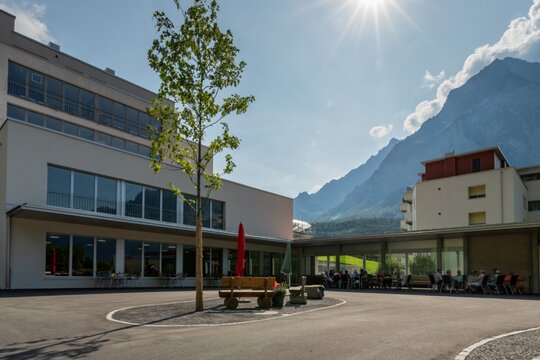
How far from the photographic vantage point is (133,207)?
27469 millimetres

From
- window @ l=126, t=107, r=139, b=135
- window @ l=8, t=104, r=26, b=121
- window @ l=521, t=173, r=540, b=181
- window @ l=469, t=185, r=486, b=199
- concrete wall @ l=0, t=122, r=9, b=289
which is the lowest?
concrete wall @ l=0, t=122, r=9, b=289

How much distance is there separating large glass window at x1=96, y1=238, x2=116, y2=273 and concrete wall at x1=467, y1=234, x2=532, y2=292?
18.1m

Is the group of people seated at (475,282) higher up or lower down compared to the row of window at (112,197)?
lower down

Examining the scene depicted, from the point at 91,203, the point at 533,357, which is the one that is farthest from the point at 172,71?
the point at 91,203

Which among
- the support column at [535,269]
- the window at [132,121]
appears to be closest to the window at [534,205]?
the support column at [535,269]

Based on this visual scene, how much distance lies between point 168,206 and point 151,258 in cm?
331

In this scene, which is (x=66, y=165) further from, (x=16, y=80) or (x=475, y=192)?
(x=475, y=192)

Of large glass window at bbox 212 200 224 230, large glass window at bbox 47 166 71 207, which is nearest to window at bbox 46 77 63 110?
large glass window at bbox 47 166 71 207

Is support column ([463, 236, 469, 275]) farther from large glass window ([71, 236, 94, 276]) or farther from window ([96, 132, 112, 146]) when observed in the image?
window ([96, 132, 112, 146])

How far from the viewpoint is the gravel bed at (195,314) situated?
10.7 m

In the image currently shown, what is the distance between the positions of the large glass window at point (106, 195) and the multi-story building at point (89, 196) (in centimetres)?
5

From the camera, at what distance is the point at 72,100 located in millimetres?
35625

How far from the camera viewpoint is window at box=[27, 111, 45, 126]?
32531 mm

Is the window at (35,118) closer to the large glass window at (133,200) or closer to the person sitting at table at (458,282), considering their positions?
the large glass window at (133,200)
